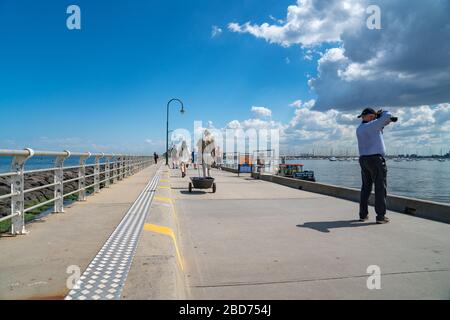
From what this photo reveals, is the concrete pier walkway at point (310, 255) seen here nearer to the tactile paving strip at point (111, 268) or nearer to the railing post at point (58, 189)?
the tactile paving strip at point (111, 268)

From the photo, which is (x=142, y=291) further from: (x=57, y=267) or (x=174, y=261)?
(x=57, y=267)

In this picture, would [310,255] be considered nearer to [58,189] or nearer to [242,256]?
[242,256]

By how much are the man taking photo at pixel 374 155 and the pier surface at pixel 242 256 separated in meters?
0.41

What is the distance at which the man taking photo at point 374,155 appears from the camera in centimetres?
626

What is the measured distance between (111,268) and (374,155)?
16.9ft

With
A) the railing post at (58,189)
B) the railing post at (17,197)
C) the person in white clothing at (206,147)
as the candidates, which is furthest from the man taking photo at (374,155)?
the person in white clothing at (206,147)

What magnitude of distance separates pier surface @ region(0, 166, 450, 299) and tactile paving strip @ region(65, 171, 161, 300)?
0.20 feet

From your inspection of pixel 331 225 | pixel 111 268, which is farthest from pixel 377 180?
pixel 111 268

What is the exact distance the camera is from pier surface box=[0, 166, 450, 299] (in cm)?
316

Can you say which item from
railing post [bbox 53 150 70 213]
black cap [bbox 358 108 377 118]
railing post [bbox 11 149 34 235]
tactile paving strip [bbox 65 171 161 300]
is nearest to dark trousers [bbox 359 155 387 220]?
black cap [bbox 358 108 377 118]

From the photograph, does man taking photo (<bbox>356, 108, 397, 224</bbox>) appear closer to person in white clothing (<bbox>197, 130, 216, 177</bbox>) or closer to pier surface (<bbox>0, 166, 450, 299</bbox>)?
pier surface (<bbox>0, 166, 450, 299</bbox>)

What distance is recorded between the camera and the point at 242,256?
4.37 meters
